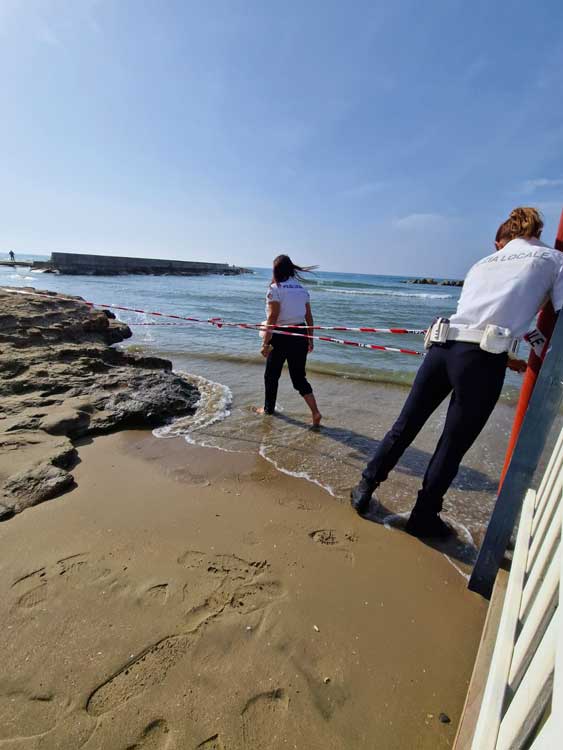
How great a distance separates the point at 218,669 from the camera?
1.52m

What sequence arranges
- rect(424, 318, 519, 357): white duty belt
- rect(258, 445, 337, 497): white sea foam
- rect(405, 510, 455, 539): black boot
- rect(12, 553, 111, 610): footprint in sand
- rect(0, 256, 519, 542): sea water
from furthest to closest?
rect(0, 256, 519, 542): sea water → rect(258, 445, 337, 497): white sea foam → rect(405, 510, 455, 539): black boot → rect(424, 318, 519, 357): white duty belt → rect(12, 553, 111, 610): footprint in sand

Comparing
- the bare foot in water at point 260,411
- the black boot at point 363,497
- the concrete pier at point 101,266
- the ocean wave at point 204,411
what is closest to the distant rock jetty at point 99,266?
the concrete pier at point 101,266

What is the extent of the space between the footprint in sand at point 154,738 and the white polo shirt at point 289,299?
332cm

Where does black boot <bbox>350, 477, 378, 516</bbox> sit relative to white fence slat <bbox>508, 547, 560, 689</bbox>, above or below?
below

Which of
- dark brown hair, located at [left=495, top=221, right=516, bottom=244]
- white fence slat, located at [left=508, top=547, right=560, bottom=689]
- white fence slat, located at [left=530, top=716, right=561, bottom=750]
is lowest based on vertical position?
white fence slat, located at [left=508, top=547, right=560, bottom=689]

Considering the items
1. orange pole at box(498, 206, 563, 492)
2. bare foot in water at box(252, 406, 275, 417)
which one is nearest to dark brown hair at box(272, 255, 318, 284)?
bare foot in water at box(252, 406, 275, 417)

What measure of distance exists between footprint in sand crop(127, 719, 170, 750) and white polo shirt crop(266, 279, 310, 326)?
332 cm

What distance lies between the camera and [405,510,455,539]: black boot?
2424 mm

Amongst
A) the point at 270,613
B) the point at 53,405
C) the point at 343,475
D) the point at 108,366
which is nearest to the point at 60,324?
the point at 108,366

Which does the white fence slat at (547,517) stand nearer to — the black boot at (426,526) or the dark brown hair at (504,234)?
the black boot at (426,526)

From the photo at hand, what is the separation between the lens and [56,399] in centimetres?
397

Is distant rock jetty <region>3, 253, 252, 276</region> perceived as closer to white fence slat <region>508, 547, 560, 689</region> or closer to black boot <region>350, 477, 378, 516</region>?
black boot <region>350, 477, 378, 516</region>

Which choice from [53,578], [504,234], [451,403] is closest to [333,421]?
[451,403]

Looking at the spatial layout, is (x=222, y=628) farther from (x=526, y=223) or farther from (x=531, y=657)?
(x=526, y=223)
